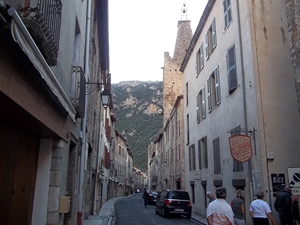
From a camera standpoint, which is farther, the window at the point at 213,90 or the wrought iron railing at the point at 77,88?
the window at the point at 213,90

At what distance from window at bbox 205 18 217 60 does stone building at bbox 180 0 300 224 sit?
54 mm

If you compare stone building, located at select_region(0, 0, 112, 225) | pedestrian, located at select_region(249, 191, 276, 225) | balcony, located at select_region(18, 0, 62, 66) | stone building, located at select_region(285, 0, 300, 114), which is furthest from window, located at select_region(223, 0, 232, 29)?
balcony, located at select_region(18, 0, 62, 66)

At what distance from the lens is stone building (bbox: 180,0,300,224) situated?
10141 millimetres

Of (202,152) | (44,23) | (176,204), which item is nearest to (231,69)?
(202,152)

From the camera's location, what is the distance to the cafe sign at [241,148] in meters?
10.1

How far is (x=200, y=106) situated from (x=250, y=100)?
7892mm

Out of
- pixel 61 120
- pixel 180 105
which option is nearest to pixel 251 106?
pixel 61 120

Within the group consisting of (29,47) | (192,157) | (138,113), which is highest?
(138,113)

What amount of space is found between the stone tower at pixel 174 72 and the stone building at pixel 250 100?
22765mm

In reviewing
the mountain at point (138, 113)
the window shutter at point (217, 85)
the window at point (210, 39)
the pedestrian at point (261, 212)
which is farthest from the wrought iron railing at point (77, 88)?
the mountain at point (138, 113)

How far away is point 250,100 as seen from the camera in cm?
1106

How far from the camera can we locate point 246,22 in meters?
11.6

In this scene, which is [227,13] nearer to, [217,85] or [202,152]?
[217,85]

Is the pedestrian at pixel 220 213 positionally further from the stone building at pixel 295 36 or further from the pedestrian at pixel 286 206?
the stone building at pixel 295 36
